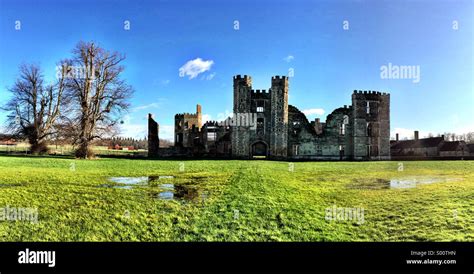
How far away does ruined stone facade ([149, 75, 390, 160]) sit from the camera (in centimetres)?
2273

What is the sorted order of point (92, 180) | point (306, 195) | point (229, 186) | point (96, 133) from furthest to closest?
point (96, 133), point (92, 180), point (229, 186), point (306, 195)

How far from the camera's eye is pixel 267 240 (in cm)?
332

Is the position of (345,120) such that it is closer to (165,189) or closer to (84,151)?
(84,151)

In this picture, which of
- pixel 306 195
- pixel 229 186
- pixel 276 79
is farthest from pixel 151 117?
pixel 306 195

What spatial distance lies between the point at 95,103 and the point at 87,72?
1.03 meters

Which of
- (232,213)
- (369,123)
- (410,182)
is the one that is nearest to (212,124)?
(369,123)

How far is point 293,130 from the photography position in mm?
24203

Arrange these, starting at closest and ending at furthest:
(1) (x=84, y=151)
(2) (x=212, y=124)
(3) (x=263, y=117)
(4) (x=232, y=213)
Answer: (4) (x=232, y=213) → (1) (x=84, y=151) → (3) (x=263, y=117) → (2) (x=212, y=124)

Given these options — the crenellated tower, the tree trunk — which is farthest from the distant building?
the tree trunk

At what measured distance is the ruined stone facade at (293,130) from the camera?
74.6ft

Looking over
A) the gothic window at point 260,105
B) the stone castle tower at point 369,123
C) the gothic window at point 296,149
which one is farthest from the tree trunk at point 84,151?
the stone castle tower at point 369,123
